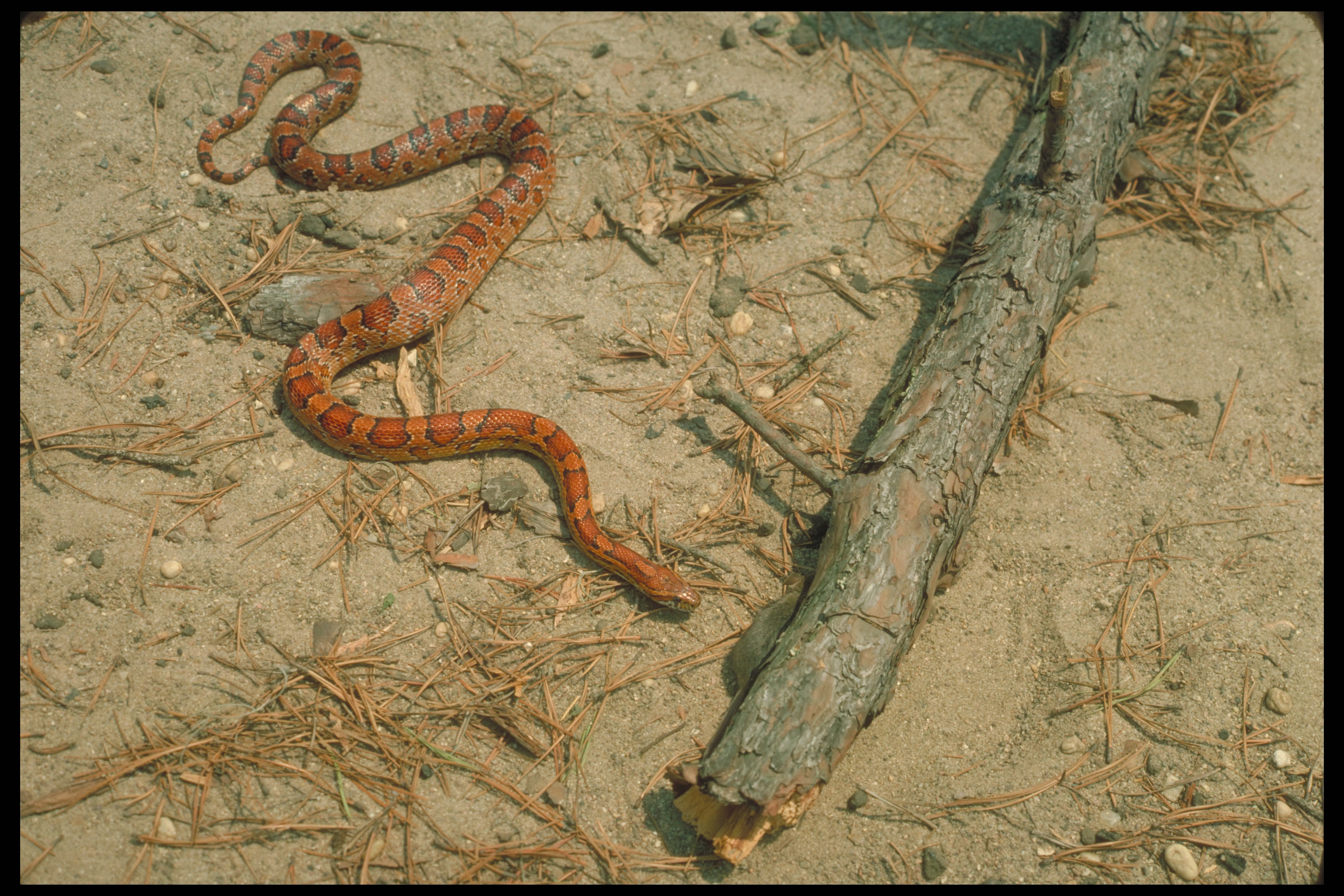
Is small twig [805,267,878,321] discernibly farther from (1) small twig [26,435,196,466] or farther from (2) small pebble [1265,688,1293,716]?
(1) small twig [26,435,196,466]

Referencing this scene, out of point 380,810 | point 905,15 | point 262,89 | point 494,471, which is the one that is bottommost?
point 380,810

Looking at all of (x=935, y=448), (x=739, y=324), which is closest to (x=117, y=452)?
(x=739, y=324)

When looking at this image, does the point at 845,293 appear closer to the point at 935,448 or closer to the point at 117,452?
the point at 935,448

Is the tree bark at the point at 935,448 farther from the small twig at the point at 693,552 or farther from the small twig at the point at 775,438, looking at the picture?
the small twig at the point at 693,552

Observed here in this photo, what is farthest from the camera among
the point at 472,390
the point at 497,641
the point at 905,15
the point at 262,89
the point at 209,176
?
the point at 905,15

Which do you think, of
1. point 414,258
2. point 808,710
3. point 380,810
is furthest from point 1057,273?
point 380,810

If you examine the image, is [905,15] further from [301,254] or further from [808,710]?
[808,710]
